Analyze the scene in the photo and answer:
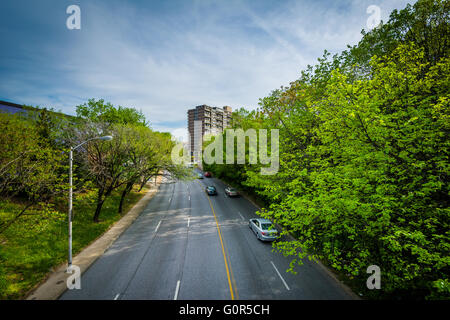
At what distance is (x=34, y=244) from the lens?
1108 centimetres

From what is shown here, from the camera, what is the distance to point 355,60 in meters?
13.5

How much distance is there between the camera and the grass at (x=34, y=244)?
8523mm

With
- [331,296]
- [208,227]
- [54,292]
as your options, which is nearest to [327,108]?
[331,296]

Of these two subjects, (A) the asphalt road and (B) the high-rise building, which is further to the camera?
(B) the high-rise building

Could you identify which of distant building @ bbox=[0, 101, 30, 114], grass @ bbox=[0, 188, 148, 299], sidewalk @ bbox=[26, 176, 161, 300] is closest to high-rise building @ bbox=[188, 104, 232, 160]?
distant building @ bbox=[0, 101, 30, 114]

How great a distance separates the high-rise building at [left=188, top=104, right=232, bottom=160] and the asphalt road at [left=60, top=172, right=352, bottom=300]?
7163 cm

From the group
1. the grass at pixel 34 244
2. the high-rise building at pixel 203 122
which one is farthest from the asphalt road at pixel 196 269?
the high-rise building at pixel 203 122

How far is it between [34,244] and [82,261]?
346 cm

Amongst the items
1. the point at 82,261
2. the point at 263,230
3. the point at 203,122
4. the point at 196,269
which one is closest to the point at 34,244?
the point at 82,261

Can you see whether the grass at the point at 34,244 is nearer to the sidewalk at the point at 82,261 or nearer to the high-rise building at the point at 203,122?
the sidewalk at the point at 82,261

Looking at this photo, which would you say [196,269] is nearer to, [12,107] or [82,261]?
[82,261]

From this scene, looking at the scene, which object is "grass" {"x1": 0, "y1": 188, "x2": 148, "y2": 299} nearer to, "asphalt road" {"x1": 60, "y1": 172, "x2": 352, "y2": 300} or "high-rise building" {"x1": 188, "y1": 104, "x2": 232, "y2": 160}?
"asphalt road" {"x1": 60, "y1": 172, "x2": 352, "y2": 300}

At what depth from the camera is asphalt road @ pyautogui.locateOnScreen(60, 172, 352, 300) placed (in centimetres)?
838
